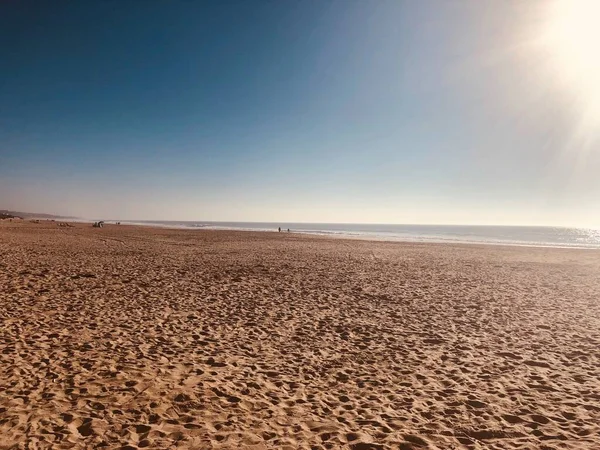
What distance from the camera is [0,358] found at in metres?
7.18

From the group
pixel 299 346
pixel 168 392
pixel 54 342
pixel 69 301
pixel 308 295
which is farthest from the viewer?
pixel 308 295

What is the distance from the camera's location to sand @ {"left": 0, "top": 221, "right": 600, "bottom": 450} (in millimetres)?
5215

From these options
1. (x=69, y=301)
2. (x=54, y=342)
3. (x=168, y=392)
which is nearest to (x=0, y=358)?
(x=54, y=342)

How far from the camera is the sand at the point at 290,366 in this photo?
521 centimetres

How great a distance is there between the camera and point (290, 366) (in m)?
7.61

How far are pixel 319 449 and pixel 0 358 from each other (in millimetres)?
6821

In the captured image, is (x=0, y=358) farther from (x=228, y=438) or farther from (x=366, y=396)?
(x=366, y=396)

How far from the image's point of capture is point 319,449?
4.82m

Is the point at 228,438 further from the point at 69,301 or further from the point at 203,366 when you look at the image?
the point at 69,301

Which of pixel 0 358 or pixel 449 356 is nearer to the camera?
pixel 0 358

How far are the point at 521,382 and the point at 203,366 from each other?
21.3ft

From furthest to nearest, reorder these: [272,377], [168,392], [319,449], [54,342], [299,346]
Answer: [299,346]
[54,342]
[272,377]
[168,392]
[319,449]

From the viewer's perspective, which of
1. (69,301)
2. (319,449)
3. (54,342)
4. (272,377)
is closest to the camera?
(319,449)

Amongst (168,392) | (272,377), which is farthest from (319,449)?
(168,392)
